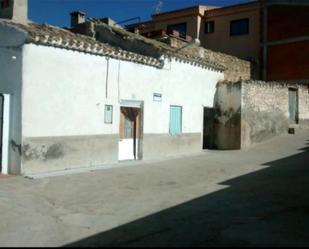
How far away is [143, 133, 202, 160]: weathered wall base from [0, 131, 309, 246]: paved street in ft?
7.76

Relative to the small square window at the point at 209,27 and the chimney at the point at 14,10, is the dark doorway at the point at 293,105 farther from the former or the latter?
the chimney at the point at 14,10

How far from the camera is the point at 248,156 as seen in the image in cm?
1883

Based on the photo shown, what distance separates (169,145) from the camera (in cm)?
1845

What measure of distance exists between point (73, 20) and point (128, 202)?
58.2 ft

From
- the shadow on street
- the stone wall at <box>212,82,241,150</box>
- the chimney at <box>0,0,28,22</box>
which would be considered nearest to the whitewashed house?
the chimney at <box>0,0,28,22</box>

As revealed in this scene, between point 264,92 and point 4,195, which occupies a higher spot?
point 264,92

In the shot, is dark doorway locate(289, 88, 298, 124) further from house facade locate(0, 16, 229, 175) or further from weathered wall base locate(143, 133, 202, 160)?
house facade locate(0, 16, 229, 175)

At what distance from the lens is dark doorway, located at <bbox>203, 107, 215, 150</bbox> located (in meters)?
22.4

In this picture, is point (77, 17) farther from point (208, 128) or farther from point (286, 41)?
point (286, 41)

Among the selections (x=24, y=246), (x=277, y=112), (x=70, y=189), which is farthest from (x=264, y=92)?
(x=24, y=246)

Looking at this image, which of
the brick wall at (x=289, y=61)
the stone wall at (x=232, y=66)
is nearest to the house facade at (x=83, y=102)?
the stone wall at (x=232, y=66)

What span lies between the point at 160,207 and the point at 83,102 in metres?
6.15

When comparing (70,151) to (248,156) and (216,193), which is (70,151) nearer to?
(216,193)

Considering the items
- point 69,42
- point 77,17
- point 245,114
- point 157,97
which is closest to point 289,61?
point 245,114
